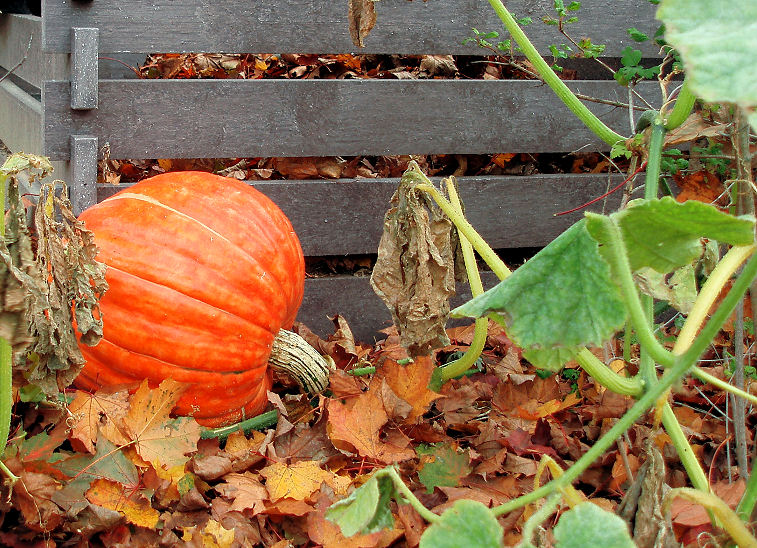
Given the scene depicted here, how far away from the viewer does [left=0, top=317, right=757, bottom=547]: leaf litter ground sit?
1.23 meters

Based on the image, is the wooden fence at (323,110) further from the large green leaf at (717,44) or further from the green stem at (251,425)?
the large green leaf at (717,44)

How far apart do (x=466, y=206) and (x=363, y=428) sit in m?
0.91

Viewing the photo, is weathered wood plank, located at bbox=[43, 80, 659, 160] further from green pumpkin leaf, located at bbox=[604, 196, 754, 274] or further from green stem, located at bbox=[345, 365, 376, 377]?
green pumpkin leaf, located at bbox=[604, 196, 754, 274]

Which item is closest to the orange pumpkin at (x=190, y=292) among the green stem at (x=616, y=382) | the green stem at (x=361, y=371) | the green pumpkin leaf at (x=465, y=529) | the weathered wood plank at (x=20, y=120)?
the green stem at (x=361, y=371)

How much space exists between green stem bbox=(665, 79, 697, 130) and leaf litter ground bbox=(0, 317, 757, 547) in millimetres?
459


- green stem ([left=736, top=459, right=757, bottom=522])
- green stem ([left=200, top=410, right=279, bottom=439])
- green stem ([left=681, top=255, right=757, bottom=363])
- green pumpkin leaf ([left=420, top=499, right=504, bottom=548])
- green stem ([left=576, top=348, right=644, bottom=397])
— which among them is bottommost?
green stem ([left=200, top=410, right=279, bottom=439])

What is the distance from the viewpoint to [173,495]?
52.2 inches

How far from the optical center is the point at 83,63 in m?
1.81

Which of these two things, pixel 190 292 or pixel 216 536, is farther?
pixel 190 292

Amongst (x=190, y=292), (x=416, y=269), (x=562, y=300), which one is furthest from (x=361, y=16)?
(x=562, y=300)

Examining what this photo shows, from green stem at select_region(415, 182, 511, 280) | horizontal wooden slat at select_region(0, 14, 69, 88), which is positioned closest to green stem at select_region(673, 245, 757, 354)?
green stem at select_region(415, 182, 511, 280)

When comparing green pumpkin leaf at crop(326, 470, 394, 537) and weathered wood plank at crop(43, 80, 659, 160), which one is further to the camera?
weathered wood plank at crop(43, 80, 659, 160)

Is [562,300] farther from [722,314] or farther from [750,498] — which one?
[750,498]

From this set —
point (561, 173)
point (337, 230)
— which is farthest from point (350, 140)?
point (561, 173)
